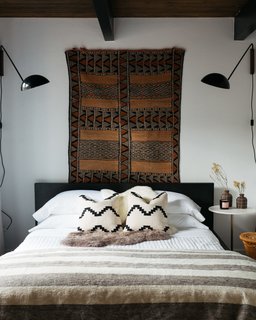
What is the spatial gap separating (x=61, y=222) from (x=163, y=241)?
0.92 m

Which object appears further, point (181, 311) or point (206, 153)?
point (206, 153)

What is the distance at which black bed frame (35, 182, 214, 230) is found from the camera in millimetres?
3686

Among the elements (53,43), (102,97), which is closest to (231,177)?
(102,97)

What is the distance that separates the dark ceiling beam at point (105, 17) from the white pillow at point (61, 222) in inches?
64.4

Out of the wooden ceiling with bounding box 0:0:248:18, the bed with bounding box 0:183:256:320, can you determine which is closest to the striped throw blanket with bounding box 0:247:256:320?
the bed with bounding box 0:183:256:320

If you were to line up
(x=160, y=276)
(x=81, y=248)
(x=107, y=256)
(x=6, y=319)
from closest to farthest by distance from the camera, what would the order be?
(x=6, y=319), (x=160, y=276), (x=107, y=256), (x=81, y=248)

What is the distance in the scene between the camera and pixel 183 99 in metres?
3.75

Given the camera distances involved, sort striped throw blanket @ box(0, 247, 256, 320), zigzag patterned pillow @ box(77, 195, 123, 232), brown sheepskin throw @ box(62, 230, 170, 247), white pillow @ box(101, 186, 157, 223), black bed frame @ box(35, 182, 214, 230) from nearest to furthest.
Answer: striped throw blanket @ box(0, 247, 256, 320)
brown sheepskin throw @ box(62, 230, 170, 247)
zigzag patterned pillow @ box(77, 195, 123, 232)
white pillow @ box(101, 186, 157, 223)
black bed frame @ box(35, 182, 214, 230)

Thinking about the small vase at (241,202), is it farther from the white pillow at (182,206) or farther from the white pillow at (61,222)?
the white pillow at (61,222)

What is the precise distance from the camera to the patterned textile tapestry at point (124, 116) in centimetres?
372

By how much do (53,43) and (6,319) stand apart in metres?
2.69

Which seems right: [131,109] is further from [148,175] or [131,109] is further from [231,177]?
[231,177]

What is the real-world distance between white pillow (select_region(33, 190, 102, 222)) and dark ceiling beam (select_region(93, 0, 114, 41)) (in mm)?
1438

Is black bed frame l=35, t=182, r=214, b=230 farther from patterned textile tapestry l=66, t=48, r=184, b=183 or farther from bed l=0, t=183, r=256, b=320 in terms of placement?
bed l=0, t=183, r=256, b=320
